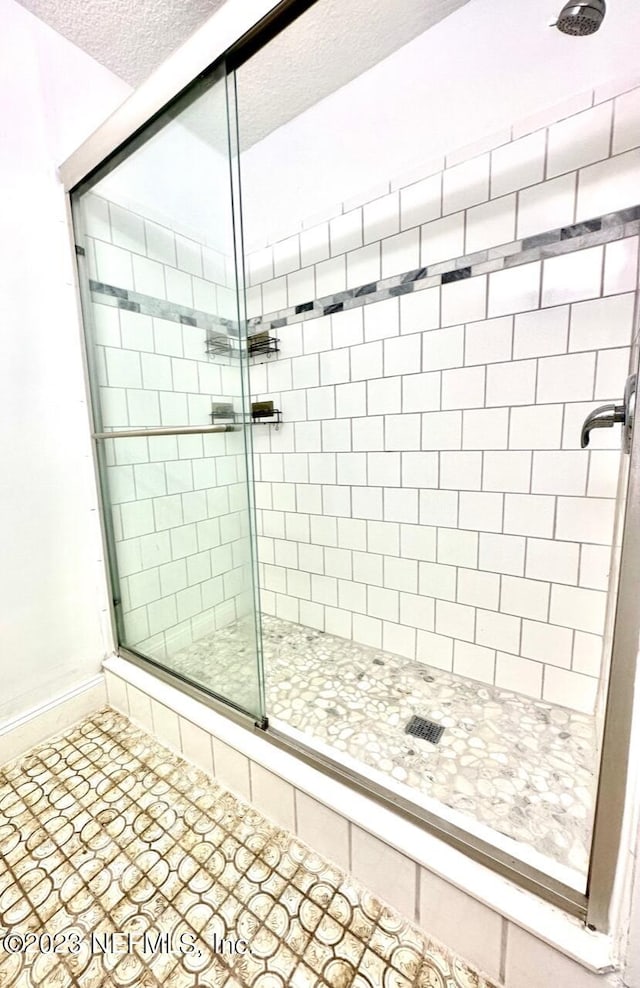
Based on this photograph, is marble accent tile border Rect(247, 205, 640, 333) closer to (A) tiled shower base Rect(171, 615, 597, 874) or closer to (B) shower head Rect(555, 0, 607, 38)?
(B) shower head Rect(555, 0, 607, 38)

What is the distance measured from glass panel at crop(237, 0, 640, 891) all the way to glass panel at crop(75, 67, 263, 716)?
1.26 feet

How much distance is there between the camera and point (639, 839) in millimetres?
562

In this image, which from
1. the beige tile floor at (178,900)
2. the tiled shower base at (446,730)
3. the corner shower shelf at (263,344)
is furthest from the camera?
the corner shower shelf at (263,344)

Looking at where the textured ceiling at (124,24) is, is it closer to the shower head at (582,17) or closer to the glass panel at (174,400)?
the glass panel at (174,400)

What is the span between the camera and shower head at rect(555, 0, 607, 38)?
0.94m

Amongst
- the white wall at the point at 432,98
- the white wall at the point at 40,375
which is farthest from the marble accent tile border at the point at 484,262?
the white wall at the point at 40,375

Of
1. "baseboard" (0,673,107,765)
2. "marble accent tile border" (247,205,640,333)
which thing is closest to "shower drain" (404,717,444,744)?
"baseboard" (0,673,107,765)

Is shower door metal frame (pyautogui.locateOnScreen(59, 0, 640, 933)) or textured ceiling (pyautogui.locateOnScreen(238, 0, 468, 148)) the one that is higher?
textured ceiling (pyautogui.locateOnScreen(238, 0, 468, 148))

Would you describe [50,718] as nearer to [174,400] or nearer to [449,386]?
[174,400]

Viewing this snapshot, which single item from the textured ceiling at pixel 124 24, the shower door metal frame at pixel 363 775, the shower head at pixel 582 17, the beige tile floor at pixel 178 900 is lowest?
the beige tile floor at pixel 178 900

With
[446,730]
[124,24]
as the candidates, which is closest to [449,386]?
[446,730]

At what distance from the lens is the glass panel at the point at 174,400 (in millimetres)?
1205

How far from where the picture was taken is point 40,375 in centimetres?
128

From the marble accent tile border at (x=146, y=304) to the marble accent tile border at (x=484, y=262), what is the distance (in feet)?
1.68
